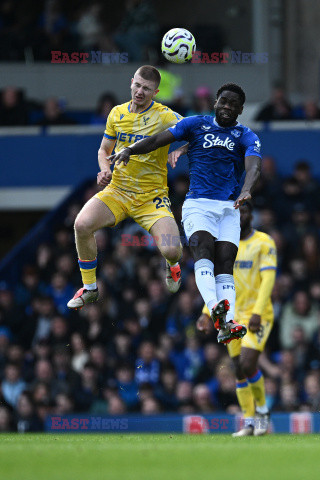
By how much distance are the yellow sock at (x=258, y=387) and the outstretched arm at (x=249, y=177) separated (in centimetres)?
279

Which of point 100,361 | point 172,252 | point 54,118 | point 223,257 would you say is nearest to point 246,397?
point 172,252

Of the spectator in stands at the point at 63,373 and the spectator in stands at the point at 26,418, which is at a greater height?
the spectator in stands at the point at 63,373

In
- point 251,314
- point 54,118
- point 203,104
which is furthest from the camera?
point 54,118

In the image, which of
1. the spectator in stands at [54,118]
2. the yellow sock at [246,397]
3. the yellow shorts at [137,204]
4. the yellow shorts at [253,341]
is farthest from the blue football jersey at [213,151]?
the spectator in stands at [54,118]

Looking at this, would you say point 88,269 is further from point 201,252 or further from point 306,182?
point 306,182

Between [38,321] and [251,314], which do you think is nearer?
[251,314]

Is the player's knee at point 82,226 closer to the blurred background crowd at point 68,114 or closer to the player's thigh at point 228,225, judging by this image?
the player's thigh at point 228,225

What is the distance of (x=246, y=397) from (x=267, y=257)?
163 centimetres

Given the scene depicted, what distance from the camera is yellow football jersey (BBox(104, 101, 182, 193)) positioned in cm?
1070

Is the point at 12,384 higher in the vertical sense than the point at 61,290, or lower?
lower

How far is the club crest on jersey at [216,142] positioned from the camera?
10.2 m

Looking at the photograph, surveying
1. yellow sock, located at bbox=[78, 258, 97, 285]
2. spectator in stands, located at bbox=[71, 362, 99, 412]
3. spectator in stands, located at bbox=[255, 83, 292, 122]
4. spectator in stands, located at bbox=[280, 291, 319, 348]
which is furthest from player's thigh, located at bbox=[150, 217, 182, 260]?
spectator in stands, located at bbox=[255, 83, 292, 122]

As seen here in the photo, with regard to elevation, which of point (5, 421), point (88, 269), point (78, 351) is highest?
point (88, 269)

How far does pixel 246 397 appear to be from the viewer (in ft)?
38.8
